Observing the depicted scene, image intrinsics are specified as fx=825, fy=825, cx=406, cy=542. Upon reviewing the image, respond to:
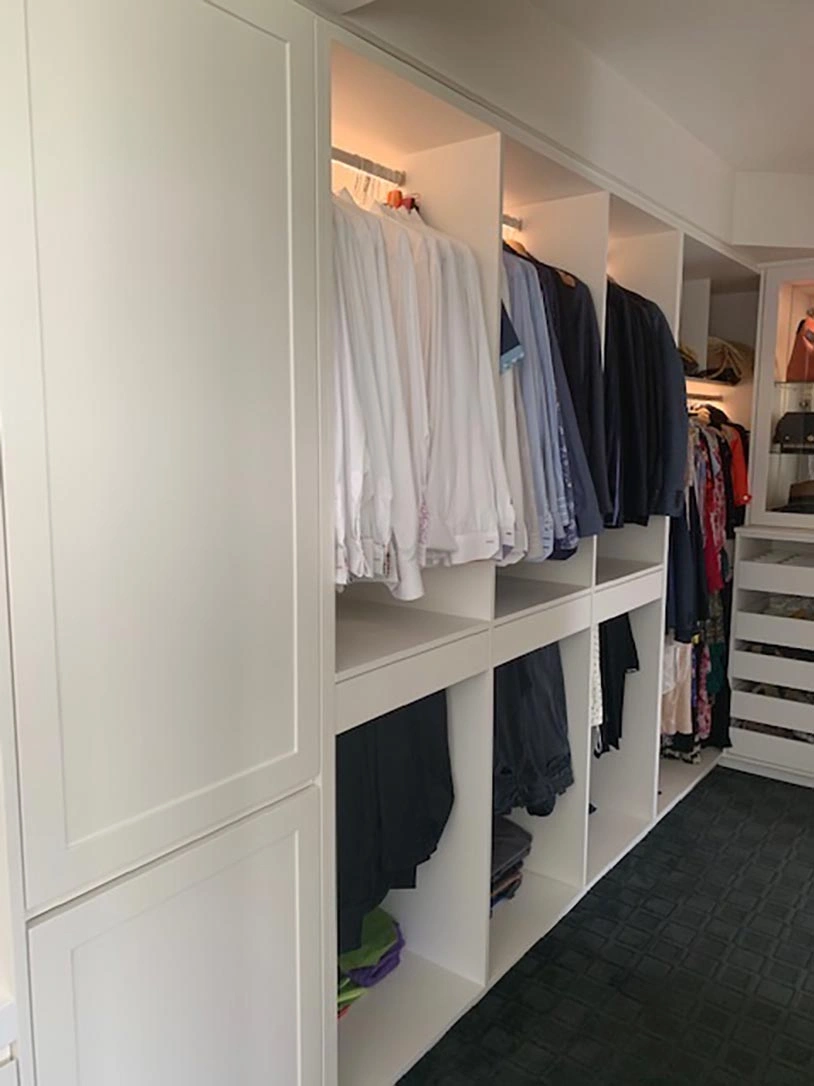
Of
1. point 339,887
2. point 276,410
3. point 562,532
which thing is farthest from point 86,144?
point 339,887

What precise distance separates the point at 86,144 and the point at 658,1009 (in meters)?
2.26

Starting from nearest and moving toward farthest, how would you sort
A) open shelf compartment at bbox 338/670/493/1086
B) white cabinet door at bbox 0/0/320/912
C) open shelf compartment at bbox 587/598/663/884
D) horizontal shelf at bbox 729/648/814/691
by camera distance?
white cabinet door at bbox 0/0/320/912
open shelf compartment at bbox 338/670/493/1086
open shelf compartment at bbox 587/598/663/884
horizontal shelf at bbox 729/648/814/691

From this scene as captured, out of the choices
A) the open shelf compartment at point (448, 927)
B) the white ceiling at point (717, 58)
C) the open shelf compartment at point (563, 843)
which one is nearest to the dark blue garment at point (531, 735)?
the open shelf compartment at point (563, 843)

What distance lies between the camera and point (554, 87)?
2035mm

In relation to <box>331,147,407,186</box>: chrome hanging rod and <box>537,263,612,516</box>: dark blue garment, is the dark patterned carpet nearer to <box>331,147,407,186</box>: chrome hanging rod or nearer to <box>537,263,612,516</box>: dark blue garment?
<box>537,263,612,516</box>: dark blue garment

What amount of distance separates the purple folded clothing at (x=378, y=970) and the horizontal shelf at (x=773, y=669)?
2039 mm

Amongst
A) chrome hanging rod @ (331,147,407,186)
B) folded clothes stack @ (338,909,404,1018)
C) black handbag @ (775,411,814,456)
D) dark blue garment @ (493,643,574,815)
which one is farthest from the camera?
black handbag @ (775,411,814,456)

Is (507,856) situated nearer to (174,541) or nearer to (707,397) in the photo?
(174,541)

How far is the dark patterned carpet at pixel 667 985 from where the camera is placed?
1922mm

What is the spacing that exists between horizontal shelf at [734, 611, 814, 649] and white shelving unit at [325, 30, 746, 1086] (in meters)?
0.82

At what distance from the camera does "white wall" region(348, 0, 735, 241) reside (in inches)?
64.1

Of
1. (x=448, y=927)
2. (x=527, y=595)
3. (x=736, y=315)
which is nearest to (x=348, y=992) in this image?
(x=448, y=927)

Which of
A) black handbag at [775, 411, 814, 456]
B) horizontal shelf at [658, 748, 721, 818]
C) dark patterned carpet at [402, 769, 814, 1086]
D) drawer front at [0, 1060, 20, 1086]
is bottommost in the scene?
dark patterned carpet at [402, 769, 814, 1086]

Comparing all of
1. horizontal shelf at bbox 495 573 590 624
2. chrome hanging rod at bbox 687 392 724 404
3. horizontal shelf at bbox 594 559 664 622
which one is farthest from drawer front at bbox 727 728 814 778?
horizontal shelf at bbox 495 573 590 624
